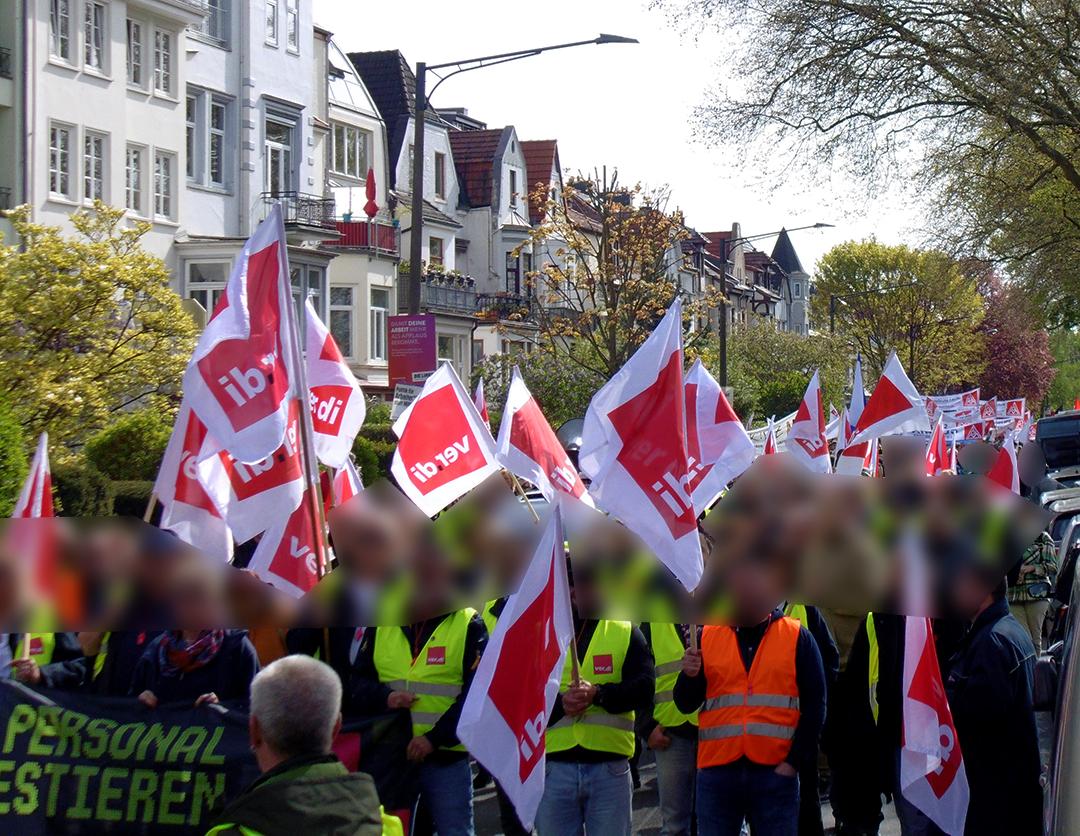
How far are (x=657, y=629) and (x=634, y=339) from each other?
26.5 meters

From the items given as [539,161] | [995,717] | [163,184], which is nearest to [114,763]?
[995,717]

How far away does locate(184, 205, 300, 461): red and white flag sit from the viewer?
6.05 m

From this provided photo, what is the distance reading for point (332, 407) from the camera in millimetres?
8930

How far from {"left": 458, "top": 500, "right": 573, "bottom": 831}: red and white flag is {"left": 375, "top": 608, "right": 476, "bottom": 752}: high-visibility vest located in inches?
33.0

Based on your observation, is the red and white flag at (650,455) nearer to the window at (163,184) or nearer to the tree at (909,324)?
the window at (163,184)

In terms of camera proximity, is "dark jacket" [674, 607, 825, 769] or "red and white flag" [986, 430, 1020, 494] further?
"red and white flag" [986, 430, 1020, 494]

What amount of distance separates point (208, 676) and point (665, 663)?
7.22 ft

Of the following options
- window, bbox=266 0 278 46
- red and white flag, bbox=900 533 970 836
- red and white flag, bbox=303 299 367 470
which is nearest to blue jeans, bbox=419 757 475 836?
red and white flag, bbox=900 533 970 836

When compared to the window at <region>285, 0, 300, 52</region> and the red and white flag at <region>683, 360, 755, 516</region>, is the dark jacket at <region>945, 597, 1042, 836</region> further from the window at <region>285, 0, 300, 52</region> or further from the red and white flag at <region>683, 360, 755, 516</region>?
the window at <region>285, 0, 300, 52</region>

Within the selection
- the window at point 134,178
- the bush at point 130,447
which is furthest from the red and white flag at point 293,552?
the window at point 134,178

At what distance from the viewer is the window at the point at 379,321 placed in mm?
43562

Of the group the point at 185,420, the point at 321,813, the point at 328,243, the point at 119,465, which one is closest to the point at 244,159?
the point at 328,243

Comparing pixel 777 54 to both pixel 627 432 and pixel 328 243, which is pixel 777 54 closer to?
pixel 627 432

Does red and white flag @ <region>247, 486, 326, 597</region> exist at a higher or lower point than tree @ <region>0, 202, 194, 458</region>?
lower
